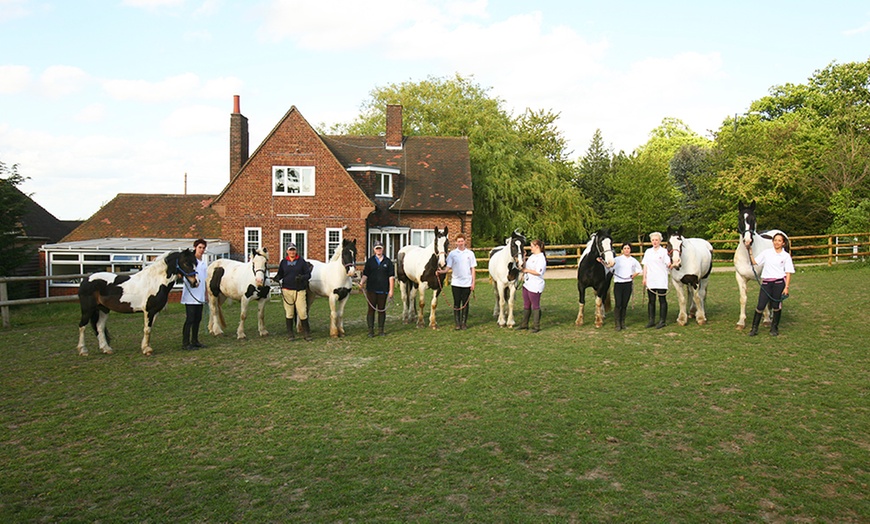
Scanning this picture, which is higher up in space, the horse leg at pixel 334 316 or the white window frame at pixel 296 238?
the white window frame at pixel 296 238

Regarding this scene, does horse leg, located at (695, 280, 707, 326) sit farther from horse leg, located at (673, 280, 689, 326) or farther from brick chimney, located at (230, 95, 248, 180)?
brick chimney, located at (230, 95, 248, 180)

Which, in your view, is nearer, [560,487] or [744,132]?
[560,487]

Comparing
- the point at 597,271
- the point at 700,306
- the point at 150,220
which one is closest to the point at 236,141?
the point at 150,220

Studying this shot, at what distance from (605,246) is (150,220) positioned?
23287 millimetres

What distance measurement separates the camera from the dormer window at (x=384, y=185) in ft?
91.9

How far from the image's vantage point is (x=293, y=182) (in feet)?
82.7

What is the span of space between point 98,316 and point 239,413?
5060 millimetres

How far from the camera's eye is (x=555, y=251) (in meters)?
34.3

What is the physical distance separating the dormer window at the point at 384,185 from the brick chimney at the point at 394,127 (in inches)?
115

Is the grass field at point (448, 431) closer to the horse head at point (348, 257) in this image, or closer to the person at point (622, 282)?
the person at point (622, 282)

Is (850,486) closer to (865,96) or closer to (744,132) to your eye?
(744,132)

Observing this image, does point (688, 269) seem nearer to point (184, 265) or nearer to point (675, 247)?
point (675, 247)

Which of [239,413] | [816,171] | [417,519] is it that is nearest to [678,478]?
[417,519]

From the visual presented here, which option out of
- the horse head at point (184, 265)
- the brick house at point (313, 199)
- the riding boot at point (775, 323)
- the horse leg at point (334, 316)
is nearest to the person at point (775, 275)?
the riding boot at point (775, 323)
